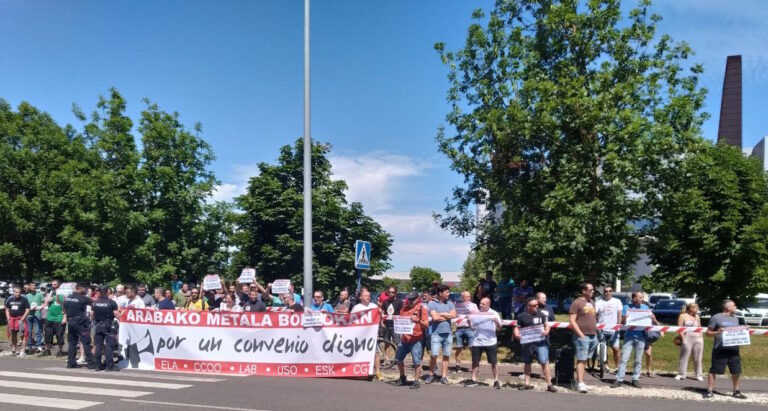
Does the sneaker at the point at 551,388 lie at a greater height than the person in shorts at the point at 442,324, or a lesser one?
lesser

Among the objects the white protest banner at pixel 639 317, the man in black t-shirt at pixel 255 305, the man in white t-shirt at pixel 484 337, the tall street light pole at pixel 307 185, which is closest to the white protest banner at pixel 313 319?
the tall street light pole at pixel 307 185

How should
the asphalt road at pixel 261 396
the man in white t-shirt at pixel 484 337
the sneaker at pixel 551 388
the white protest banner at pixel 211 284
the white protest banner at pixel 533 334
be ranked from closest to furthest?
the asphalt road at pixel 261 396
the sneaker at pixel 551 388
the white protest banner at pixel 533 334
the man in white t-shirt at pixel 484 337
the white protest banner at pixel 211 284

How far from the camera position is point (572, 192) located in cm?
1509

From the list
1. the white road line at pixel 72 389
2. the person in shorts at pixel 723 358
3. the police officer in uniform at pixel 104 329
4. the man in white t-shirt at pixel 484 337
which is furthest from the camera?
the police officer in uniform at pixel 104 329

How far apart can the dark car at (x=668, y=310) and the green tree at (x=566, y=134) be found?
58.9ft

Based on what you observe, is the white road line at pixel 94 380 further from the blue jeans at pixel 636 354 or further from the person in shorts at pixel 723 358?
the person in shorts at pixel 723 358

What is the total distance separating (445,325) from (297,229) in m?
25.5

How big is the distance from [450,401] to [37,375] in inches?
317

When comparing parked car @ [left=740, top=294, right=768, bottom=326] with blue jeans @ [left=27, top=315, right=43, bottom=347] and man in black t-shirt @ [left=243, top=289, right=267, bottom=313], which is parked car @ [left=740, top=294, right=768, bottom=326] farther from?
blue jeans @ [left=27, top=315, right=43, bottom=347]

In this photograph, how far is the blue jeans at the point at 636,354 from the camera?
11.5 metres

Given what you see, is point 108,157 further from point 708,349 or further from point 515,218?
point 708,349

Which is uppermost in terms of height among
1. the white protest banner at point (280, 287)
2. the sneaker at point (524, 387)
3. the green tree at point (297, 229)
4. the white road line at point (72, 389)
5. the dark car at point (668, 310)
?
the green tree at point (297, 229)

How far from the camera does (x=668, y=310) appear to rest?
1312 inches

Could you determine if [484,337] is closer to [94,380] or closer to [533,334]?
[533,334]
